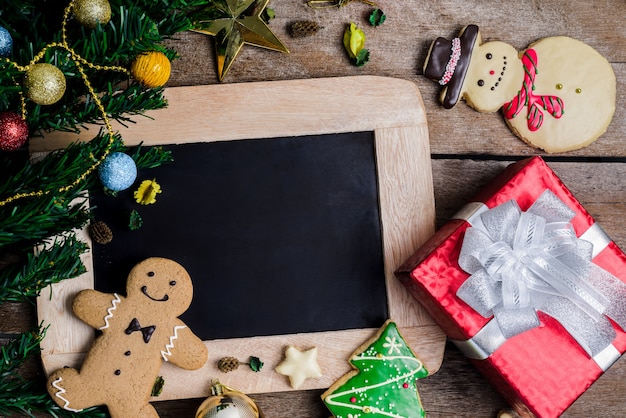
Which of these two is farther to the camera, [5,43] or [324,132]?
[324,132]

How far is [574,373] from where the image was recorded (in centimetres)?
102

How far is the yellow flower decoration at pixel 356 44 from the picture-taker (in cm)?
112

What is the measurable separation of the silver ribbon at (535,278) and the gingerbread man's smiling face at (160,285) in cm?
50

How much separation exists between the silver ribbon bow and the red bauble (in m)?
0.71

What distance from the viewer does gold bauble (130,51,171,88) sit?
85 centimetres

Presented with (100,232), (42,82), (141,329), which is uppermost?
(42,82)

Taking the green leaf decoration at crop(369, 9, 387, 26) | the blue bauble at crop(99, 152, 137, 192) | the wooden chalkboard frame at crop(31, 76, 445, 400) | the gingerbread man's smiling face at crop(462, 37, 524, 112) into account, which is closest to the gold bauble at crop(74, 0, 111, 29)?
the blue bauble at crop(99, 152, 137, 192)

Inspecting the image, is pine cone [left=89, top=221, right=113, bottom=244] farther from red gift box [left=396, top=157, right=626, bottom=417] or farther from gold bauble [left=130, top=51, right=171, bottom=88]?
red gift box [left=396, top=157, right=626, bottom=417]

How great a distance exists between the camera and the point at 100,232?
105cm

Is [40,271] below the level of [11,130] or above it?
below

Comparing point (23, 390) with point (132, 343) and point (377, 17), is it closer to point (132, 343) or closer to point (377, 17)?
point (132, 343)

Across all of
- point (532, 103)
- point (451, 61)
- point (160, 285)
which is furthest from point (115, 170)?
point (532, 103)

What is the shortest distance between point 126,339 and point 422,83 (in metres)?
0.76

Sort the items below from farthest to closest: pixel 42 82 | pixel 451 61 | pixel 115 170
→ pixel 451 61, pixel 115 170, pixel 42 82
